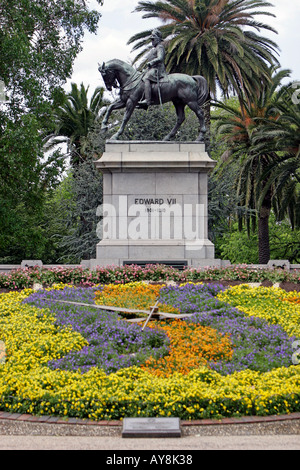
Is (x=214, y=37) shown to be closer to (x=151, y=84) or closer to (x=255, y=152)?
(x=255, y=152)

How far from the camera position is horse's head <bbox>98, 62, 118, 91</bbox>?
19188 mm

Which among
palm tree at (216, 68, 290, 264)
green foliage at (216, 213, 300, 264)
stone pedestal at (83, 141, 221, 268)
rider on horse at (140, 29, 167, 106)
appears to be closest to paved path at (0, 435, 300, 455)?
stone pedestal at (83, 141, 221, 268)

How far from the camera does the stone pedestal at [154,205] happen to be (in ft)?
62.1

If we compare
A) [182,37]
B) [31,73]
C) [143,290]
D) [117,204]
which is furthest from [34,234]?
[143,290]

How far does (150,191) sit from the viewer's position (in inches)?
772

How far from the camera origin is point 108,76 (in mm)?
19422

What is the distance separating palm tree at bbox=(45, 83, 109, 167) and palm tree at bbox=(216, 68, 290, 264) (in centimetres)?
958

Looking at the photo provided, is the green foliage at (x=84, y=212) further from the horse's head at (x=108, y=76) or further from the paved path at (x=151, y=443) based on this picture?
the paved path at (x=151, y=443)

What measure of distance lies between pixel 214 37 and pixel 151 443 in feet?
95.4

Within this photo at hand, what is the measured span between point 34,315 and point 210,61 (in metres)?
24.8

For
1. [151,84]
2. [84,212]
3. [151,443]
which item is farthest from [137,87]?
→ [84,212]

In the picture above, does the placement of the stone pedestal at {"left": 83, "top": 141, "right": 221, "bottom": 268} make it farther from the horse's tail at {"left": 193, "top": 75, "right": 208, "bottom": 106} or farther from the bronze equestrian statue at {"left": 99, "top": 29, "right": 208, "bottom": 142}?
the horse's tail at {"left": 193, "top": 75, "right": 208, "bottom": 106}

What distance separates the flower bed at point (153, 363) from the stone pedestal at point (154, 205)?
619 centimetres
